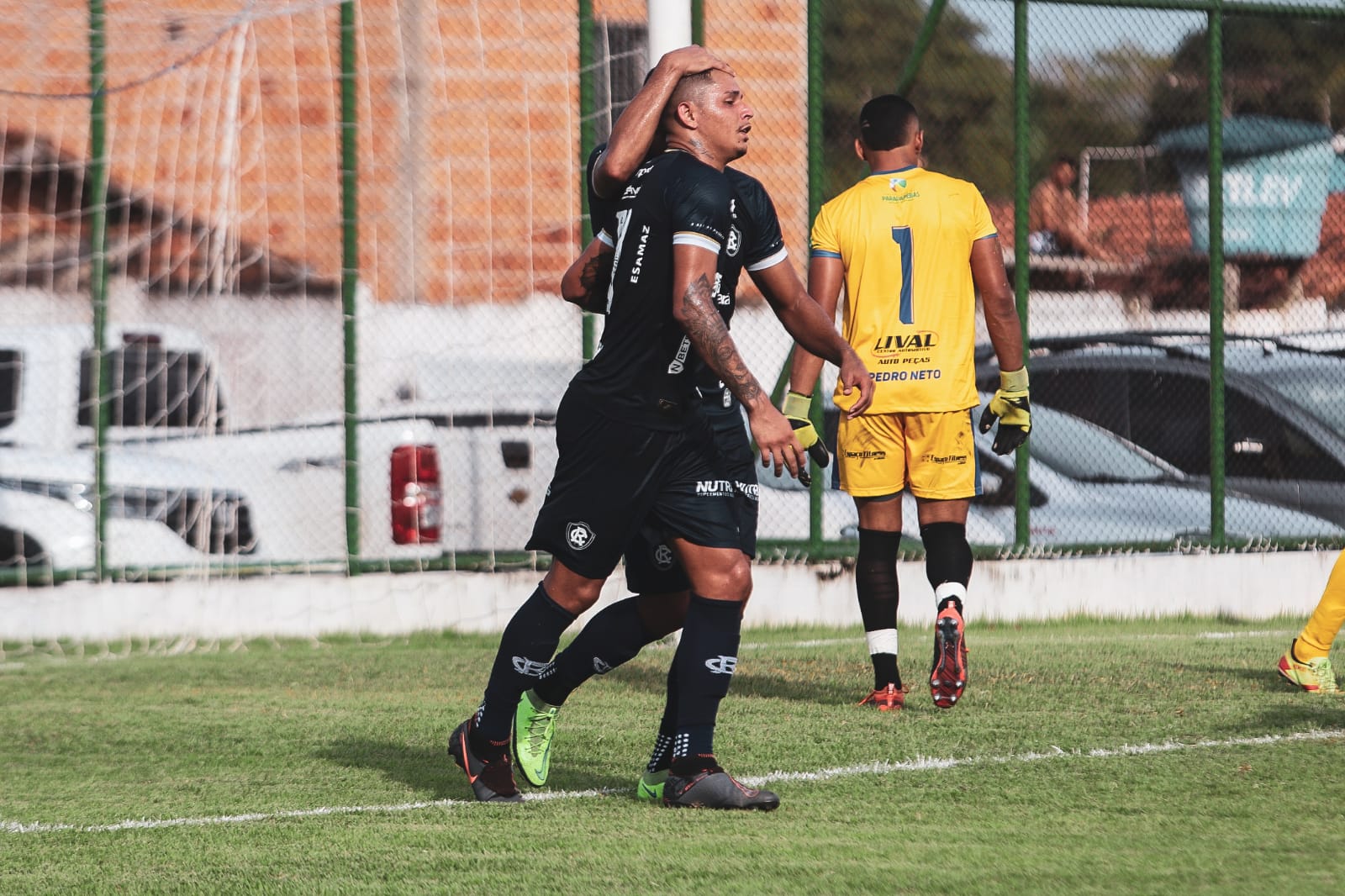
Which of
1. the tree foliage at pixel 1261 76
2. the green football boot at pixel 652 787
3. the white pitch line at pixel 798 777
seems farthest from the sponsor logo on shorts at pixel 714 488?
the tree foliage at pixel 1261 76

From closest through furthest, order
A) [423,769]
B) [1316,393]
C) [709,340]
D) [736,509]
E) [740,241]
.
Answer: [709,340] < [740,241] < [736,509] < [423,769] < [1316,393]

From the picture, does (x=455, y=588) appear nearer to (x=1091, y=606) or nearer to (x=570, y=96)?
(x=570, y=96)

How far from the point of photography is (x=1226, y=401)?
11.0m

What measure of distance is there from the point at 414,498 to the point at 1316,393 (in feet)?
18.2

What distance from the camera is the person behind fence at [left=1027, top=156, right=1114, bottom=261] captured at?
36.9ft

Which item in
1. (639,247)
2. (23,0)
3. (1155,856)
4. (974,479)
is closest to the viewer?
(1155,856)

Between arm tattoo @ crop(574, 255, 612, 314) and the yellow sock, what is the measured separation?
127 inches

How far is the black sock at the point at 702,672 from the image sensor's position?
4844mm

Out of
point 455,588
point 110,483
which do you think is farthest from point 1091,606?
point 110,483

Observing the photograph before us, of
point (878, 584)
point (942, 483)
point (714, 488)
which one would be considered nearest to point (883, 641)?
point (878, 584)

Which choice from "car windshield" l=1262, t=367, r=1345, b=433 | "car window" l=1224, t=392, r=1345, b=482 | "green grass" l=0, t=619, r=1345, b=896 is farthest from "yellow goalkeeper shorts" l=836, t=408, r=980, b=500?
"car windshield" l=1262, t=367, r=1345, b=433

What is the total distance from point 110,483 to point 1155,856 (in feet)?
23.1

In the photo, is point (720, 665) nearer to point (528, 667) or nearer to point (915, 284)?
point (528, 667)

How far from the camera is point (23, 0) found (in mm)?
9781
